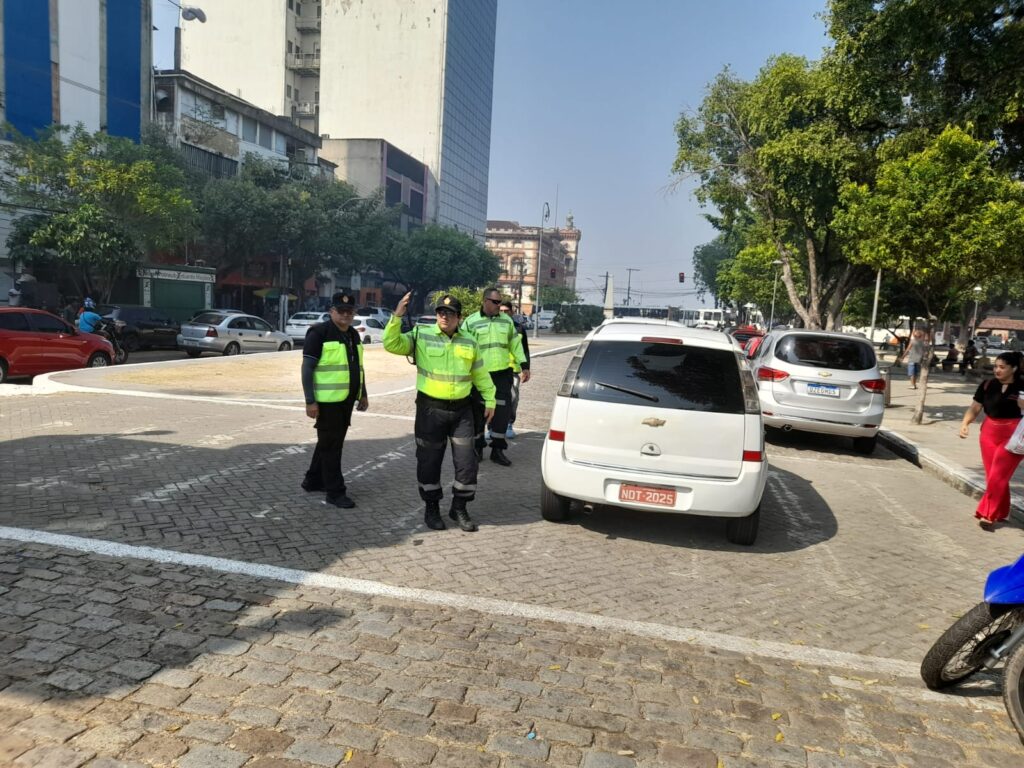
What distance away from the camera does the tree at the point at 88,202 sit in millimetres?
25406

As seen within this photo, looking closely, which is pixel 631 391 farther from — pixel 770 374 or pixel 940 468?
pixel 940 468

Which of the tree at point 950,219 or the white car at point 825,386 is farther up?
the tree at point 950,219

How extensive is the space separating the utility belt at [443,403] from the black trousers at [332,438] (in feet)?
2.74

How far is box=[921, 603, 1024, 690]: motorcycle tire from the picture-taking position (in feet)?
10.9

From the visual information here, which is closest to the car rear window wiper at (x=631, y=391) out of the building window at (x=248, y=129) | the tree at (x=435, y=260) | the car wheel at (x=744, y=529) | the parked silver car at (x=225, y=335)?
the car wheel at (x=744, y=529)

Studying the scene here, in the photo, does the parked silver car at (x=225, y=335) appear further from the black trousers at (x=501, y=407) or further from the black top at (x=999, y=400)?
the black top at (x=999, y=400)

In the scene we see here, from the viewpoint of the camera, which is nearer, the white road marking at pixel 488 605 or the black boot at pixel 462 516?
the white road marking at pixel 488 605

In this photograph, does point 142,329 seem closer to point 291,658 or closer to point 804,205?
point 804,205

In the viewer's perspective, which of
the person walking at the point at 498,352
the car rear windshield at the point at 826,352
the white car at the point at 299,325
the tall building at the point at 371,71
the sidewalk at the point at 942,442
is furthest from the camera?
the tall building at the point at 371,71

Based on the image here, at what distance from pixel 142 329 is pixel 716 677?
22.7 meters

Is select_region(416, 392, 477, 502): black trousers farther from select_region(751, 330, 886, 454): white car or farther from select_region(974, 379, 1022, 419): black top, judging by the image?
select_region(751, 330, 886, 454): white car

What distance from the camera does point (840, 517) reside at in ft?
22.8

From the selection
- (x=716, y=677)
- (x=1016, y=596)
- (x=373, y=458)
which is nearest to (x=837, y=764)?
(x=716, y=677)

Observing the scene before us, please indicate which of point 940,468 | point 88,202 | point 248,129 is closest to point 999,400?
point 940,468
